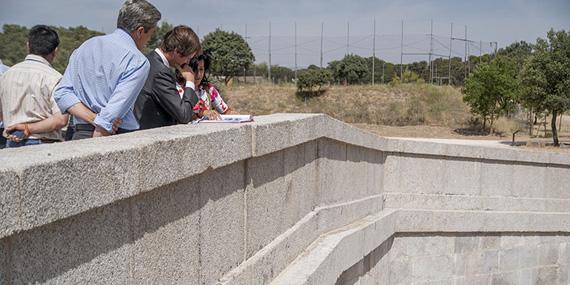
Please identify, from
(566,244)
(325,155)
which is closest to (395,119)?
(566,244)

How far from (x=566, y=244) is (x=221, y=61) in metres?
42.4

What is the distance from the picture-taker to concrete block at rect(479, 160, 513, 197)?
8.88 metres

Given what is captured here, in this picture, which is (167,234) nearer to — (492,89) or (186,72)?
(186,72)

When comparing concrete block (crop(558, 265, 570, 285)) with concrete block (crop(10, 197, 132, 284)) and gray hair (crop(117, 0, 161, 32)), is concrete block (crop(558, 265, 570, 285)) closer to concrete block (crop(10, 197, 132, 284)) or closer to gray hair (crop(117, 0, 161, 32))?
gray hair (crop(117, 0, 161, 32))

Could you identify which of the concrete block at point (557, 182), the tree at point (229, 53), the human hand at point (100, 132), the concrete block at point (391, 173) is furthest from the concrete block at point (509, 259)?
the tree at point (229, 53)

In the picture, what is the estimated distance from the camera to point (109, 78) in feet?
11.2

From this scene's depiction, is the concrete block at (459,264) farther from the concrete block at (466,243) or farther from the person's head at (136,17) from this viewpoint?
the person's head at (136,17)

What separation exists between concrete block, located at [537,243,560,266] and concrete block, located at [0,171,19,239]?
9513 millimetres

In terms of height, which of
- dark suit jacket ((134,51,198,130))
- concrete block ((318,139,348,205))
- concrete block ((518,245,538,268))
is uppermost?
dark suit jacket ((134,51,198,130))

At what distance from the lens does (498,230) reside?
8.90 meters

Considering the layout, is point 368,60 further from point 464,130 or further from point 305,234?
point 305,234

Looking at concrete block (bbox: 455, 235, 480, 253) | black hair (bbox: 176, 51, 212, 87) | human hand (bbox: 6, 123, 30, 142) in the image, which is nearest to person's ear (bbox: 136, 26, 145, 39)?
black hair (bbox: 176, 51, 212, 87)

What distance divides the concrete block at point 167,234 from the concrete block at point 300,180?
4.88 feet

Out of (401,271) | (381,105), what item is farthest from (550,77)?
(401,271)
